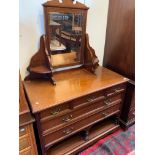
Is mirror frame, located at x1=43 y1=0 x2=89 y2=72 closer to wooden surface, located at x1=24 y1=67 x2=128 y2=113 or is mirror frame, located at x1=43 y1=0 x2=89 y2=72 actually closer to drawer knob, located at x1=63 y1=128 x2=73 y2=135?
wooden surface, located at x1=24 y1=67 x2=128 y2=113

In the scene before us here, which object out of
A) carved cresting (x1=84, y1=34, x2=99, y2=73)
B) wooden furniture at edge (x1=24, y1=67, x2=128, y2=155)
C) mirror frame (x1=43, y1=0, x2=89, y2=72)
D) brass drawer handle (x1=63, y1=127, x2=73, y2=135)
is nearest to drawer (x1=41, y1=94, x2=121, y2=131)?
wooden furniture at edge (x1=24, y1=67, x2=128, y2=155)

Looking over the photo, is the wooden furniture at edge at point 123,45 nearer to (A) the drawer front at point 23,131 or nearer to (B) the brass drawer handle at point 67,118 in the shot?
(B) the brass drawer handle at point 67,118

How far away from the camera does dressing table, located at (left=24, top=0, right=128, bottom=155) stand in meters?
1.21

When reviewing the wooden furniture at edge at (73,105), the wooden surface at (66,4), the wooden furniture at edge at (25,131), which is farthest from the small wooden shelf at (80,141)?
the wooden surface at (66,4)

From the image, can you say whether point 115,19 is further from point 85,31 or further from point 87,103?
Result: point 87,103

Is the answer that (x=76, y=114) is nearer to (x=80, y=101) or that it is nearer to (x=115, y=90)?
(x=80, y=101)

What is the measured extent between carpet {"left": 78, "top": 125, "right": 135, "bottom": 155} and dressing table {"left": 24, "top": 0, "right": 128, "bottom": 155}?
7 cm

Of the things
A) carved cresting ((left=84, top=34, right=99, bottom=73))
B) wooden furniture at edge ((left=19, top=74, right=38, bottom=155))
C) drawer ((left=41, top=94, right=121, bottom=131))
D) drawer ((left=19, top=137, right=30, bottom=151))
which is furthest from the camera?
carved cresting ((left=84, top=34, right=99, bottom=73))

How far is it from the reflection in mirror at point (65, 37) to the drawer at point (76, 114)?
1.73 feet

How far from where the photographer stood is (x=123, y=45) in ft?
5.37

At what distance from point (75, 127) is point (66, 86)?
0.40m

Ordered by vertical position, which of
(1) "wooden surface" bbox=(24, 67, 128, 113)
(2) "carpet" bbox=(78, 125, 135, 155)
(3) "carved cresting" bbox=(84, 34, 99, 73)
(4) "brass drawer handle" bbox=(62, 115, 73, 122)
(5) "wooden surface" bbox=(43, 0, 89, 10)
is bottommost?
(2) "carpet" bbox=(78, 125, 135, 155)

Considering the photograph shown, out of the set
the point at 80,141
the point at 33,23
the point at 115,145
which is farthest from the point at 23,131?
the point at 115,145

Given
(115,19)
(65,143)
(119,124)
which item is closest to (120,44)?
(115,19)
